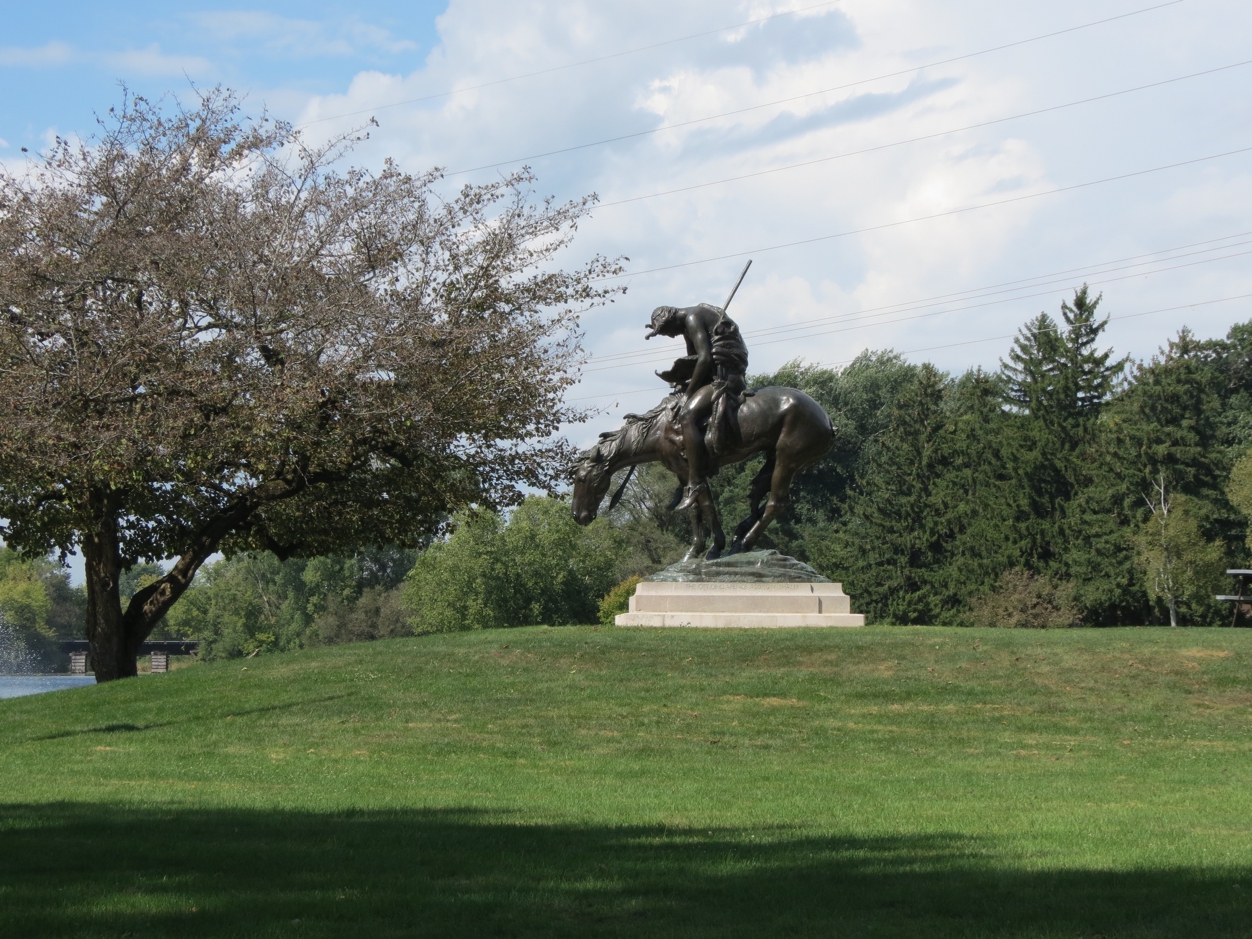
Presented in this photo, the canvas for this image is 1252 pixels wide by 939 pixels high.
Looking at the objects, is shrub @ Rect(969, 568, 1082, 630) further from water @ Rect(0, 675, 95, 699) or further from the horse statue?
water @ Rect(0, 675, 95, 699)

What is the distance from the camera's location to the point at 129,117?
23.4 m

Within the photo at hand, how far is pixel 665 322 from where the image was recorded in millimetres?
22844

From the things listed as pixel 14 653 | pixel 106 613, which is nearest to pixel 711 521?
pixel 106 613

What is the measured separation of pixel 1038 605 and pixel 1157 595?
4354mm

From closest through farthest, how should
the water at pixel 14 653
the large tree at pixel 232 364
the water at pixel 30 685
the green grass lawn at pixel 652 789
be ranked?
the green grass lawn at pixel 652 789 < the large tree at pixel 232 364 < the water at pixel 30 685 < the water at pixel 14 653

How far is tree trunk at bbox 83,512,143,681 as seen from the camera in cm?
2391

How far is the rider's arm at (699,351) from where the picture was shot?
2222 centimetres

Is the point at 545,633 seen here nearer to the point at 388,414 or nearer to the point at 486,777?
the point at 388,414

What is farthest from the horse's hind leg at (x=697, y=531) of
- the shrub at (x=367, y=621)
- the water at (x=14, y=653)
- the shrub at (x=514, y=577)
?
the shrub at (x=367, y=621)

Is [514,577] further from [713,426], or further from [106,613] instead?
[713,426]

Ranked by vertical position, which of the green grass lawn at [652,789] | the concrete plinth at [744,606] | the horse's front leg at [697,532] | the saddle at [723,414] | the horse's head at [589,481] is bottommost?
the green grass lawn at [652,789]

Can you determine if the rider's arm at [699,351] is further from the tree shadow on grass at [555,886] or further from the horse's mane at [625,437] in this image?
the tree shadow on grass at [555,886]

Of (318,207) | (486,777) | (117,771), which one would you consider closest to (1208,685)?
(486,777)

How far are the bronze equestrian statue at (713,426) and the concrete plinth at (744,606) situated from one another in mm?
1023
